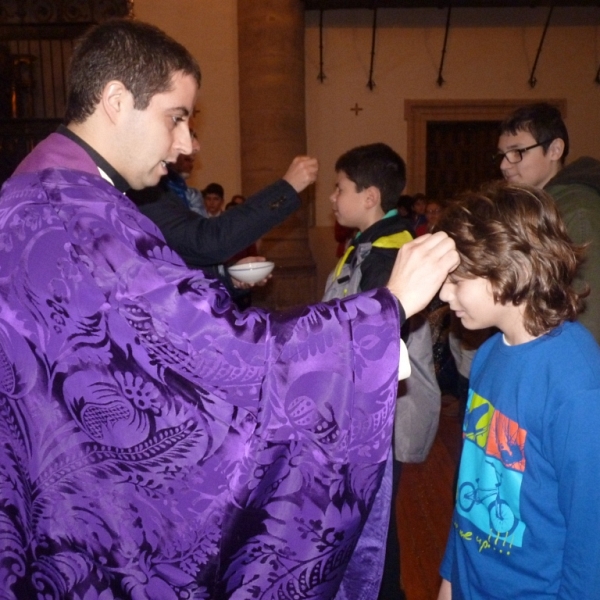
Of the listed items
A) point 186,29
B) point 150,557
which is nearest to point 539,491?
point 150,557

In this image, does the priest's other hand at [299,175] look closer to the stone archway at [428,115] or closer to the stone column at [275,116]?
the stone column at [275,116]

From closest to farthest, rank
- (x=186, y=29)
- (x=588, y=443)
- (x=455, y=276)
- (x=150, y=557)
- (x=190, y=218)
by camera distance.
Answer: (x=588, y=443), (x=150, y=557), (x=455, y=276), (x=190, y=218), (x=186, y=29)

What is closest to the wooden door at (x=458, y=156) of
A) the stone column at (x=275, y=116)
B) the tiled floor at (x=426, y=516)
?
the stone column at (x=275, y=116)

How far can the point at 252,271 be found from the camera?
2.46 meters

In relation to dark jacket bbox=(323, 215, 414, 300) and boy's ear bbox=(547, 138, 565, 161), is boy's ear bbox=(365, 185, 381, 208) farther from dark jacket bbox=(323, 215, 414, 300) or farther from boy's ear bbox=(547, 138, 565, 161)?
boy's ear bbox=(547, 138, 565, 161)

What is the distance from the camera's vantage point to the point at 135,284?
4.25 feet

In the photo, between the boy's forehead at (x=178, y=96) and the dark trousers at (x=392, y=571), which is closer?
the boy's forehead at (x=178, y=96)

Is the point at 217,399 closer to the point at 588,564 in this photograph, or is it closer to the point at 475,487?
the point at 475,487

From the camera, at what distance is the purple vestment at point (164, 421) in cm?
130

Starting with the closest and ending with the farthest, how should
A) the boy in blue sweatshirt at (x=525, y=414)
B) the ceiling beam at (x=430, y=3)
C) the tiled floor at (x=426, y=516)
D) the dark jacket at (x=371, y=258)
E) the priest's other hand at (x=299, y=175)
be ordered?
the boy in blue sweatshirt at (x=525, y=414) → the dark jacket at (x=371, y=258) → the priest's other hand at (x=299, y=175) → the tiled floor at (x=426, y=516) → the ceiling beam at (x=430, y=3)

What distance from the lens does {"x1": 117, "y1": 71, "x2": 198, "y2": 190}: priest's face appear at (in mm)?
1509

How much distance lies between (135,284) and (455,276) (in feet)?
2.17

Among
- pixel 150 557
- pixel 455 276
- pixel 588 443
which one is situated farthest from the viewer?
pixel 455 276

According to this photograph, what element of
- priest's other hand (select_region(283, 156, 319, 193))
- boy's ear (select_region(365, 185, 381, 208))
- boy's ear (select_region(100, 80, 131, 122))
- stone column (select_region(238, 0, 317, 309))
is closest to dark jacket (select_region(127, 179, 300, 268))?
priest's other hand (select_region(283, 156, 319, 193))
